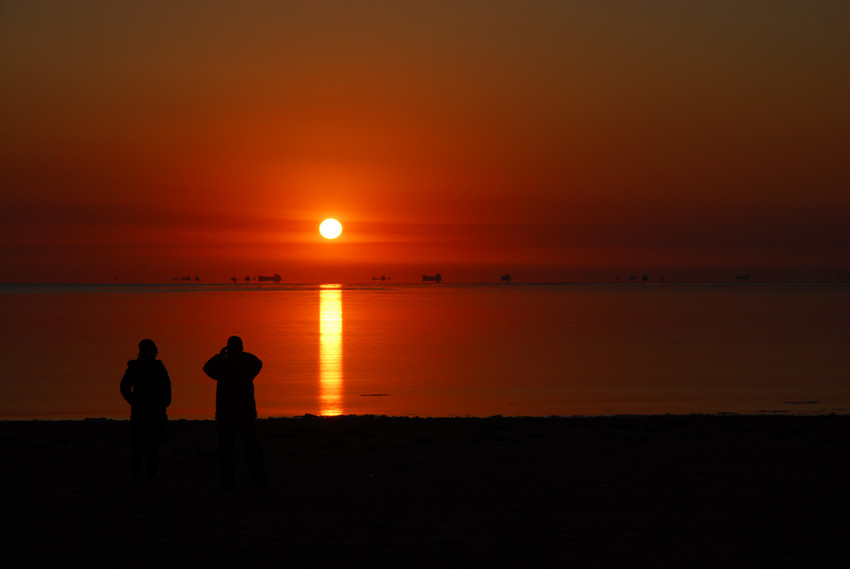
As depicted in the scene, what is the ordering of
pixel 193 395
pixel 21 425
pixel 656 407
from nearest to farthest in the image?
pixel 21 425, pixel 656 407, pixel 193 395

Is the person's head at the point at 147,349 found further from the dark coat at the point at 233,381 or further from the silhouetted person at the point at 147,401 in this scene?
the dark coat at the point at 233,381

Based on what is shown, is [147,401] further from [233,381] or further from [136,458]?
[233,381]

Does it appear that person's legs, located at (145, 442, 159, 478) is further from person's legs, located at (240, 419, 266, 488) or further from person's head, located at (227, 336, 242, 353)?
person's head, located at (227, 336, 242, 353)

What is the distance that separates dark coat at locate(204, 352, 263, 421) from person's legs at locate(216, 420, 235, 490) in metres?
0.13

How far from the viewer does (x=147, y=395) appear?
13406mm

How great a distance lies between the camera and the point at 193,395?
105ft

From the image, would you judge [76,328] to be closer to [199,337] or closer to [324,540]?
[199,337]

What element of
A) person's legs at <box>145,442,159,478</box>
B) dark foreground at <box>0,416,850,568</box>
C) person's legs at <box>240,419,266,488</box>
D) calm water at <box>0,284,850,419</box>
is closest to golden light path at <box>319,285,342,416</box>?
calm water at <box>0,284,850,419</box>

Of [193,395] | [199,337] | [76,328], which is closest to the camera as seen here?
[193,395]

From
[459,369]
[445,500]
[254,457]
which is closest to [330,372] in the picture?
[459,369]

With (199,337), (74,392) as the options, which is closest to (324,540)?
(74,392)

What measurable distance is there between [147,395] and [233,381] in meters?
1.69

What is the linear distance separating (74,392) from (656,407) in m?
20.2

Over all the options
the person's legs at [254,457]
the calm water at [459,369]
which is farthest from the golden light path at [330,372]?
the person's legs at [254,457]
